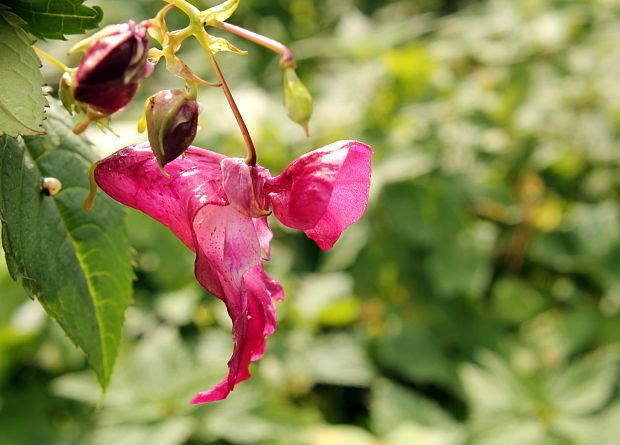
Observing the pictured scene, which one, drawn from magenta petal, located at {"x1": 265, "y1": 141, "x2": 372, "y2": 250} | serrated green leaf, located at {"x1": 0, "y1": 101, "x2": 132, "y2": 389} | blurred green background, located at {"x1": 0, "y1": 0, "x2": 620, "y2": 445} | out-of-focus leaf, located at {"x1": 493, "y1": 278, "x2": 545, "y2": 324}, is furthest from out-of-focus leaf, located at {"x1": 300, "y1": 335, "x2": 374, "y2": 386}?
magenta petal, located at {"x1": 265, "y1": 141, "x2": 372, "y2": 250}

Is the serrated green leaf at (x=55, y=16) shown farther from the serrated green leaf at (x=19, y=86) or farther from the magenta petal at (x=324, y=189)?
the magenta petal at (x=324, y=189)

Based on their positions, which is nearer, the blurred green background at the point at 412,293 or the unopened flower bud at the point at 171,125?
the unopened flower bud at the point at 171,125

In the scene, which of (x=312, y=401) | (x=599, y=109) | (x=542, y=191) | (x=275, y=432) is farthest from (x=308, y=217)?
(x=599, y=109)

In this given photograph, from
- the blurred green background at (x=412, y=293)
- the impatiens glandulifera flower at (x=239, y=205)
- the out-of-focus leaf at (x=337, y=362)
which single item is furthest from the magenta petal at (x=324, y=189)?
the out-of-focus leaf at (x=337, y=362)

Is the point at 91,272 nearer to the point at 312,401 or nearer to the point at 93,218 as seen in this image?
the point at 93,218

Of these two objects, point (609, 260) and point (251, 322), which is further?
point (609, 260)

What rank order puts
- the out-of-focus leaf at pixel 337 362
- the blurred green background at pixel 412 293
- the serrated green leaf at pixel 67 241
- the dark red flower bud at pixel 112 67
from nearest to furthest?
the dark red flower bud at pixel 112 67 < the serrated green leaf at pixel 67 241 < the blurred green background at pixel 412 293 < the out-of-focus leaf at pixel 337 362

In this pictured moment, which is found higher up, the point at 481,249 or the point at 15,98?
the point at 15,98
